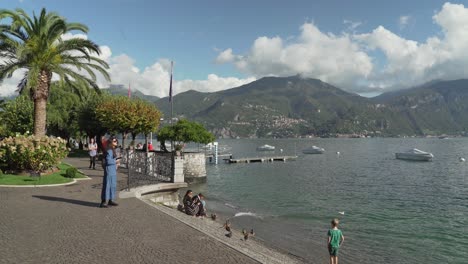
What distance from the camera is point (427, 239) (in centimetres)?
1945

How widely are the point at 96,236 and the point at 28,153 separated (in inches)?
539

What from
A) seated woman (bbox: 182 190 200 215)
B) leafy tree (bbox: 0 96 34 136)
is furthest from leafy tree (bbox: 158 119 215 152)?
seated woman (bbox: 182 190 200 215)

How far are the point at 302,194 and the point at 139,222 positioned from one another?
83.7 ft

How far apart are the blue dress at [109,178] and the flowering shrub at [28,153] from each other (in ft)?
32.1

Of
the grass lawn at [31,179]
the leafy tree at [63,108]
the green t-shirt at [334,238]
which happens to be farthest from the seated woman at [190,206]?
the leafy tree at [63,108]

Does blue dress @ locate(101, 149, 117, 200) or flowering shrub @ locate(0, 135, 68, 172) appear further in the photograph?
flowering shrub @ locate(0, 135, 68, 172)

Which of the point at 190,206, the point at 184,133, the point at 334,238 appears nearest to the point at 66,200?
the point at 190,206

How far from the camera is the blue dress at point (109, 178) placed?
13203mm

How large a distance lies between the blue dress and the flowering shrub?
32.1ft

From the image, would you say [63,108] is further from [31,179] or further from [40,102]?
[31,179]

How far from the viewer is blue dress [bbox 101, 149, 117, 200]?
520 inches

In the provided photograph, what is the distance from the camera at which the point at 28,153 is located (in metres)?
20.4

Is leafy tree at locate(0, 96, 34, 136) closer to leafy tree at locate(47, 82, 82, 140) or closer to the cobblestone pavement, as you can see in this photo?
leafy tree at locate(47, 82, 82, 140)

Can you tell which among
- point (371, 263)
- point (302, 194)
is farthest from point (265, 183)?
point (371, 263)
